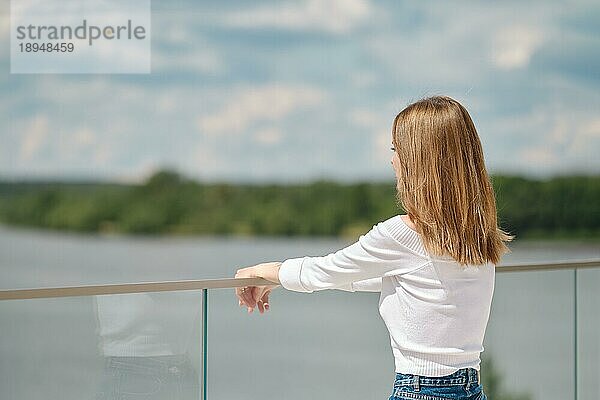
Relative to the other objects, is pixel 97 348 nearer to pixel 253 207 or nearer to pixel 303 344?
pixel 303 344

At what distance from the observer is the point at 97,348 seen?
2068mm

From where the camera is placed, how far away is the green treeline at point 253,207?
47.1 ft

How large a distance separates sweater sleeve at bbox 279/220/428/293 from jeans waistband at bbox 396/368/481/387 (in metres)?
0.19

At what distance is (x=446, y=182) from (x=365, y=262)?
0.21 meters

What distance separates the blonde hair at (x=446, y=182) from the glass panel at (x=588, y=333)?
128cm

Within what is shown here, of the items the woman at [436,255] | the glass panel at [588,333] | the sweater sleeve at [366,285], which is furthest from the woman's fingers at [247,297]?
the glass panel at [588,333]

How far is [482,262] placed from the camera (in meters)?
1.75

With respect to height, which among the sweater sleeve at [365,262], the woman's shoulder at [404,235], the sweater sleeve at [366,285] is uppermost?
the woman's shoulder at [404,235]

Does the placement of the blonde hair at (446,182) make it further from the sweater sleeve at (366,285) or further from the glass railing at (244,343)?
the glass railing at (244,343)

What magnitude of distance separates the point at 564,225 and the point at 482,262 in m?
13.4

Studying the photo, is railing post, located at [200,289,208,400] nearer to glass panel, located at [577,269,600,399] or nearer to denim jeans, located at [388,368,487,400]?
denim jeans, located at [388,368,487,400]

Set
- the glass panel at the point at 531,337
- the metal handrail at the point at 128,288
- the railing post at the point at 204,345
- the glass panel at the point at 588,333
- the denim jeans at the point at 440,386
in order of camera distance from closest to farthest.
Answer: the denim jeans at the point at 440,386, the metal handrail at the point at 128,288, the railing post at the point at 204,345, the glass panel at the point at 531,337, the glass panel at the point at 588,333

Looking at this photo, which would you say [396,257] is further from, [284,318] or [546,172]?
[546,172]

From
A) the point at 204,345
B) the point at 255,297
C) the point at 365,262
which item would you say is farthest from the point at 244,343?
the point at 365,262
